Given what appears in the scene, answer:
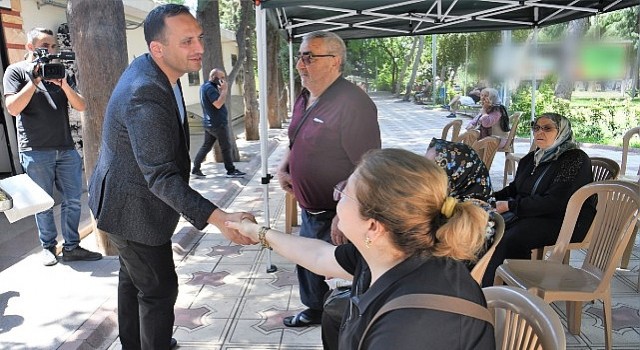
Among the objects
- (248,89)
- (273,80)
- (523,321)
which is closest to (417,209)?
(523,321)

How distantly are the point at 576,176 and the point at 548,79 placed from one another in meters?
15.9

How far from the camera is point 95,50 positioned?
3.89 m

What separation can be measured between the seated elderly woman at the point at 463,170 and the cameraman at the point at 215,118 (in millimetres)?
5614

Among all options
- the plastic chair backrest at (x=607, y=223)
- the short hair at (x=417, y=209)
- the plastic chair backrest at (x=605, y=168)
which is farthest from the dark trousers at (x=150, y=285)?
the plastic chair backrest at (x=605, y=168)

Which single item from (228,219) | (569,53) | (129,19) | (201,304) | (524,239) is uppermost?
(129,19)

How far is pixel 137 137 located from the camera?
196cm

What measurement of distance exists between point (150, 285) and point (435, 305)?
1.50m

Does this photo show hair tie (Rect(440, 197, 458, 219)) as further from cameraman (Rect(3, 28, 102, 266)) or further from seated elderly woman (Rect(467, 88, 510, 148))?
seated elderly woman (Rect(467, 88, 510, 148))

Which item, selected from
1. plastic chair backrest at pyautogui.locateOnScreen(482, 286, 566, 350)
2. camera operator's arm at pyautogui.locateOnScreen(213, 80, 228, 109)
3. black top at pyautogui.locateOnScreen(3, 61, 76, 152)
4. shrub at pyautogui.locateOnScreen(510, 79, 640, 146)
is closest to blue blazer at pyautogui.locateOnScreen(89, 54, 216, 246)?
plastic chair backrest at pyautogui.locateOnScreen(482, 286, 566, 350)

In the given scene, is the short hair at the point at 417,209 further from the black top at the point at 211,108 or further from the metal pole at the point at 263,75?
the black top at the point at 211,108

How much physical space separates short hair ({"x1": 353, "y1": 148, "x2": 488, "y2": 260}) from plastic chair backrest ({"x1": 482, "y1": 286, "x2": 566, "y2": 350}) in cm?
25

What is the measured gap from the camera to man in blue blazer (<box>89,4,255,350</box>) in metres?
1.97

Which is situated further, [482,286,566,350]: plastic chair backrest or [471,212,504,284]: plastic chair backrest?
[471,212,504,284]: plastic chair backrest

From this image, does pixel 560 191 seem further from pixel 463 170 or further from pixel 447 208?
pixel 447 208
